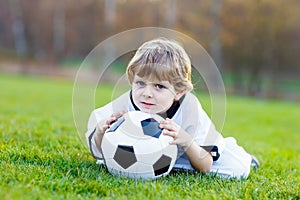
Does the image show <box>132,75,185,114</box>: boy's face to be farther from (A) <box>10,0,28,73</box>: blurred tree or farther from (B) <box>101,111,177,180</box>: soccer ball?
(A) <box>10,0,28,73</box>: blurred tree

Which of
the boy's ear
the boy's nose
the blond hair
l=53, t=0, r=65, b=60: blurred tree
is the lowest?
l=53, t=0, r=65, b=60: blurred tree

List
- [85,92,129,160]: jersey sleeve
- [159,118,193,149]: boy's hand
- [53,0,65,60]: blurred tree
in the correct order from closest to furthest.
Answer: [159,118,193,149]: boy's hand → [85,92,129,160]: jersey sleeve → [53,0,65,60]: blurred tree

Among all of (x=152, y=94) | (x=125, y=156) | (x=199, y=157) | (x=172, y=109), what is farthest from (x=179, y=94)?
(x=125, y=156)

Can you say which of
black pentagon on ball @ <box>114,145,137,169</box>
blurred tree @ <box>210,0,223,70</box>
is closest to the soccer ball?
black pentagon on ball @ <box>114,145,137,169</box>

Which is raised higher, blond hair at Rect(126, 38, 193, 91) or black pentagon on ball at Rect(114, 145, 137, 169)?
blond hair at Rect(126, 38, 193, 91)

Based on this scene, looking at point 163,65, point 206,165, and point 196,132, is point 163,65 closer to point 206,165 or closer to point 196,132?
point 196,132

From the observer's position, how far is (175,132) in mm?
2328

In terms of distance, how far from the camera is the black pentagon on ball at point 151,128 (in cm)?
235

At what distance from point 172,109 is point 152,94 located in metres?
0.22

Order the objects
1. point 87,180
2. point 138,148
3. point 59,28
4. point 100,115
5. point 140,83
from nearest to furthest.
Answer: point 87,180
point 138,148
point 140,83
point 100,115
point 59,28

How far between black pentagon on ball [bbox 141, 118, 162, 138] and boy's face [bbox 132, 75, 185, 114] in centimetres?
10

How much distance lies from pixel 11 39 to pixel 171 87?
27650mm

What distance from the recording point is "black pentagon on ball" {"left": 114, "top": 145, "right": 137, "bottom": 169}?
2324 mm

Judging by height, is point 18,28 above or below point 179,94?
below
